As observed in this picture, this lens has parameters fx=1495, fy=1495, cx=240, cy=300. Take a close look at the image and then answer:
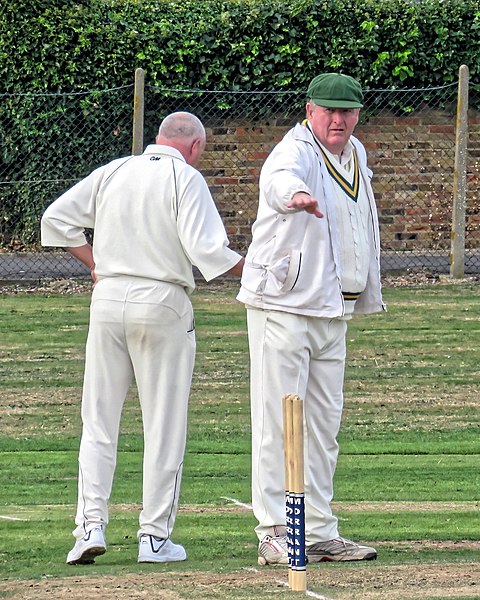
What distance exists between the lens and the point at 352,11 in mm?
17250

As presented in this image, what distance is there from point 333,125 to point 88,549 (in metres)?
2.14

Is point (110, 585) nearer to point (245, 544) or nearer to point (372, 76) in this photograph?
point (245, 544)

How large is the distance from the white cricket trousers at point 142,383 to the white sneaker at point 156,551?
1.5 inches

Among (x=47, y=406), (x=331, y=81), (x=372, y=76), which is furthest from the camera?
(x=372, y=76)

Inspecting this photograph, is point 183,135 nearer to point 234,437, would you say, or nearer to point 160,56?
point 234,437

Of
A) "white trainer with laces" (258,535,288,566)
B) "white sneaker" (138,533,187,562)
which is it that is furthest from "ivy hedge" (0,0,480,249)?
"white trainer with laces" (258,535,288,566)

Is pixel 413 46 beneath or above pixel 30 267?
above

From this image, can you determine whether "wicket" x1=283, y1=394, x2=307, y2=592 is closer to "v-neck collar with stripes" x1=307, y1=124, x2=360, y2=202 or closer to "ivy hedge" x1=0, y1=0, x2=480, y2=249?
"v-neck collar with stripes" x1=307, y1=124, x2=360, y2=202

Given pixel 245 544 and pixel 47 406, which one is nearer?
pixel 245 544

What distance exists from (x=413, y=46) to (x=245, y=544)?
11.3 m

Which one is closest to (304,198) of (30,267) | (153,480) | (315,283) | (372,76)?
(315,283)

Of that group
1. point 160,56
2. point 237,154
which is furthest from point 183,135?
point 160,56

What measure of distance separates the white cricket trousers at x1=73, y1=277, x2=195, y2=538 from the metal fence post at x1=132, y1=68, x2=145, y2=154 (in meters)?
8.48

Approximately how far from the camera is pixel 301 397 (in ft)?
21.3
